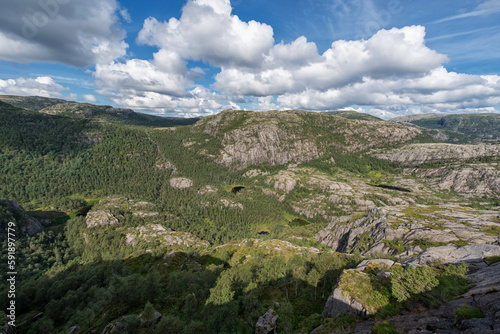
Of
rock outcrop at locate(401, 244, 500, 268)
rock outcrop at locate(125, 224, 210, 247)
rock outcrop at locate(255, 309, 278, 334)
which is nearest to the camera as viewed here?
rock outcrop at locate(401, 244, 500, 268)

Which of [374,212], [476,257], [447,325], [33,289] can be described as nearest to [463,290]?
[447,325]

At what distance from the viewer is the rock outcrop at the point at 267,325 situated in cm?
4150

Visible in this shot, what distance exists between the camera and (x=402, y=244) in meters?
89.9

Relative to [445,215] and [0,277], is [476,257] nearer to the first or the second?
[445,215]

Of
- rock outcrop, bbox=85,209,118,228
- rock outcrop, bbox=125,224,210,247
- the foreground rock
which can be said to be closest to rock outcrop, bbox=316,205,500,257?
the foreground rock

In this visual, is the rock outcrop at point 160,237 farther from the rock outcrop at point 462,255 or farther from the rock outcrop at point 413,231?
the rock outcrop at point 462,255

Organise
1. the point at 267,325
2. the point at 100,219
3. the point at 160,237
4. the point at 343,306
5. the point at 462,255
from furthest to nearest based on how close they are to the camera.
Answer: the point at 100,219
the point at 160,237
the point at 462,255
the point at 267,325
the point at 343,306

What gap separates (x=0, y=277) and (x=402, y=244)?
213885mm

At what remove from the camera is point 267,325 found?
42438mm

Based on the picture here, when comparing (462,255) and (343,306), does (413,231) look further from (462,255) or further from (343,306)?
(343,306)

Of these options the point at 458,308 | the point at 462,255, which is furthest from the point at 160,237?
the point at 458,308

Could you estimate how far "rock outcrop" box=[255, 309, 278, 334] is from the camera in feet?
136

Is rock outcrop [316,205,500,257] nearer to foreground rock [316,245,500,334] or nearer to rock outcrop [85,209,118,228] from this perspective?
foreground rock [316,245,500,334]

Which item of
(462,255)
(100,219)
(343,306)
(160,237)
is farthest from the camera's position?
(100,219)
